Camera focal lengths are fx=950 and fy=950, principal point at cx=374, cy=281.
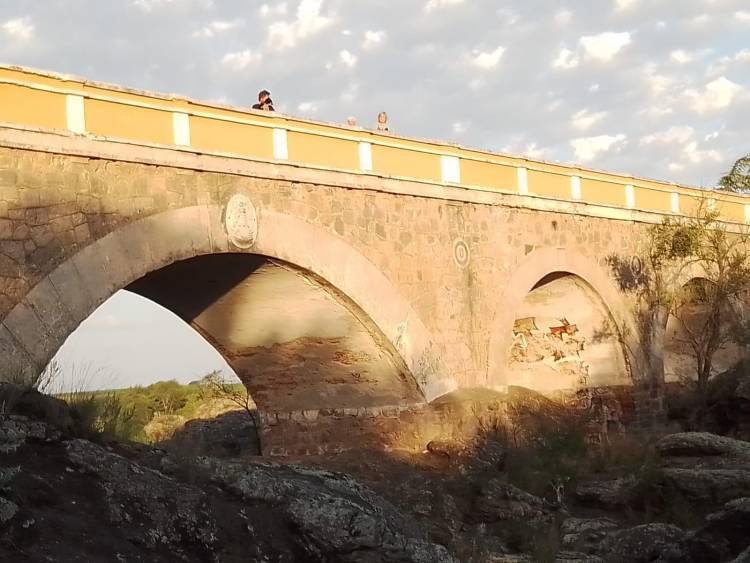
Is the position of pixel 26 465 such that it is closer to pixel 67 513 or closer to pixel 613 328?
pixel 67 513

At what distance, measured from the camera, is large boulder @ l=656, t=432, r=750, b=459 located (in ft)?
32.0

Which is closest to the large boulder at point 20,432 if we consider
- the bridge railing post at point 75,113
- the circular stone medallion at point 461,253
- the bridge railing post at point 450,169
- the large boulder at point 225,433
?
the bridge railing post at point 75,113

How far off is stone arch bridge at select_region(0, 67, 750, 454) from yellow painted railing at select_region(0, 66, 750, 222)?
0.02m

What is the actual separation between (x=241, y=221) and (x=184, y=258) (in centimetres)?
72

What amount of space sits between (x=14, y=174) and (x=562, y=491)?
5.99 m

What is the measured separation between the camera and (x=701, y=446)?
387 inches

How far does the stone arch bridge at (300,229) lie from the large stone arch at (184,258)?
0.05 feet

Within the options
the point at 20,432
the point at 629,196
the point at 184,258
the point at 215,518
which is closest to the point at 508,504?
the point at 184,258

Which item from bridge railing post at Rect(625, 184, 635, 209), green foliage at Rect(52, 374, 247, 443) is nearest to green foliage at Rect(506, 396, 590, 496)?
bridge railing post at Rect(625, 184, 635, 209)

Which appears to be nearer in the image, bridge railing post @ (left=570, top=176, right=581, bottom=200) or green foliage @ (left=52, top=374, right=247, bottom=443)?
green foliage @ (left=52, top=374, right=247, bottom=443)

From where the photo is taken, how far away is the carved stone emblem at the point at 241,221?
28.1 ft

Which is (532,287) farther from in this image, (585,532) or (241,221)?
(241,221)

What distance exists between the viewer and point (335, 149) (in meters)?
9.82

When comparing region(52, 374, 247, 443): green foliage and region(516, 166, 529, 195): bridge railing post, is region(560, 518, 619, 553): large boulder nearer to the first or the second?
region(52, 374, 247, 443): green foliage
